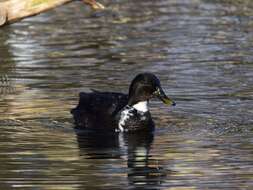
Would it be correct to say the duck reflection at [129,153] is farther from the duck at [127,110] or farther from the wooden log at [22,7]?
the wooden log at [22,7]

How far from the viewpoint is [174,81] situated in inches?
742

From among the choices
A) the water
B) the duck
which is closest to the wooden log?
the water

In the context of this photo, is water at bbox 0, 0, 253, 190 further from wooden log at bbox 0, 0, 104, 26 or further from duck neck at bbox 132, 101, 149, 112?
wooden log at bbox 0, 0, 104, 26

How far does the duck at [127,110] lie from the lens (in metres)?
15.9

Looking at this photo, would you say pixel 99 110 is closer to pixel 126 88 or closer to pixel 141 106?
pixel 141 106

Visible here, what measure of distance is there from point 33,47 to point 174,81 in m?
4.94

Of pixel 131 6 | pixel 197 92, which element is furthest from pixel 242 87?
pixel 131 6

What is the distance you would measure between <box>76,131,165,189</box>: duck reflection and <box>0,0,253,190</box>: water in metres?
0.01

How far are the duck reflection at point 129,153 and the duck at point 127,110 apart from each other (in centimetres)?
17

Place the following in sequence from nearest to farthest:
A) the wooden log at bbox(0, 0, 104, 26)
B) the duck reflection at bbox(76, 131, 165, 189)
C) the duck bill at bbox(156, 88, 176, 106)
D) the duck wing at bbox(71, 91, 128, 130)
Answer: the duck reflection at bbox(76, 131, 165, 189)
the wooden log at bbox(0, 0, 104, 26)
the duck bill at bbox(156, 88, 176, 106)
the duck wing at bbox(71, 91, 128, 130)

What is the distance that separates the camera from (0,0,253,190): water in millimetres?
13006

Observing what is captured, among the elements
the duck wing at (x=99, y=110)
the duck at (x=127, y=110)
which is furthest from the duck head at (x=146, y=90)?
the duck wing at (x=99, y=110)

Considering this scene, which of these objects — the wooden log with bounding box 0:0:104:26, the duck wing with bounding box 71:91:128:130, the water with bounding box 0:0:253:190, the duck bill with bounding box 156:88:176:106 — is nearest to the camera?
the water with bounding box 0:0:253:190

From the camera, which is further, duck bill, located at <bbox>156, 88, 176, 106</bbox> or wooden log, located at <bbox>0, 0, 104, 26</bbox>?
duck bill, located at <bbox>156, 88, 176, 106</bbox>
